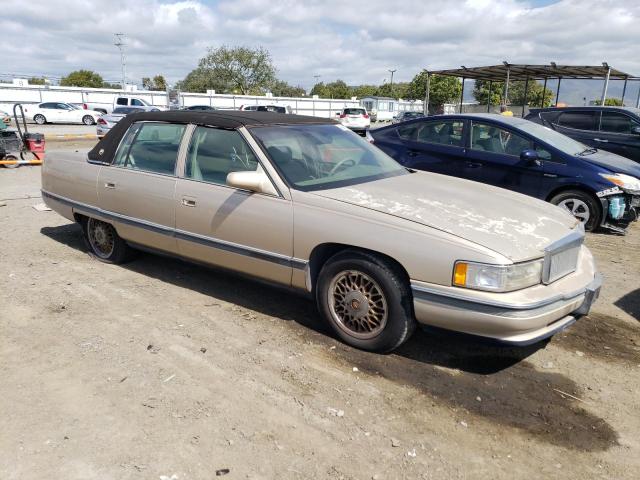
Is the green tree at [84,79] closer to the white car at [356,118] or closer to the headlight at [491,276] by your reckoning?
the white car at [356,118]

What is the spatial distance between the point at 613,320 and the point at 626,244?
9.08 feet

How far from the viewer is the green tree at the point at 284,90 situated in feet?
270

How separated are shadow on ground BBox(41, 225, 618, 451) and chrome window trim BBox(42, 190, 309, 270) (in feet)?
1.07

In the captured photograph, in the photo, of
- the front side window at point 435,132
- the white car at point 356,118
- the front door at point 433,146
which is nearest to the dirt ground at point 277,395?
the front door at point 433,146

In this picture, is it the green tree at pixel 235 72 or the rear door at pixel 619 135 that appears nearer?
the rear door at pixel 619 135

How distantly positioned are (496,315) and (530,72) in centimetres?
2136

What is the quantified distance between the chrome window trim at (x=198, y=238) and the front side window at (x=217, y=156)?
48 cm

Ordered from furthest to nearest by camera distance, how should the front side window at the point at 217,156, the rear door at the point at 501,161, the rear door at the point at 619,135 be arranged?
the rear door at the point at 619,135 → the rear door at the point at 501,161 → the front side window at the point at 217,156

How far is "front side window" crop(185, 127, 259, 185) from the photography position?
4.06 metres

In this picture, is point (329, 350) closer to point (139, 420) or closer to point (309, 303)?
point (309, 303)

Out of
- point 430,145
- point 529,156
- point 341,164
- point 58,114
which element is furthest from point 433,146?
point 58,114

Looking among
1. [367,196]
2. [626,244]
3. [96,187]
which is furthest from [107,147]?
[626,244]

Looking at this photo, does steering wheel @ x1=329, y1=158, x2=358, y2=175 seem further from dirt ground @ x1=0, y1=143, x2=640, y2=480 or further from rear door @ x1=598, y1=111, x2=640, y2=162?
rear door @ x1=598, y1=111, x2=640, y2=162

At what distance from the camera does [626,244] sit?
6.60 m
